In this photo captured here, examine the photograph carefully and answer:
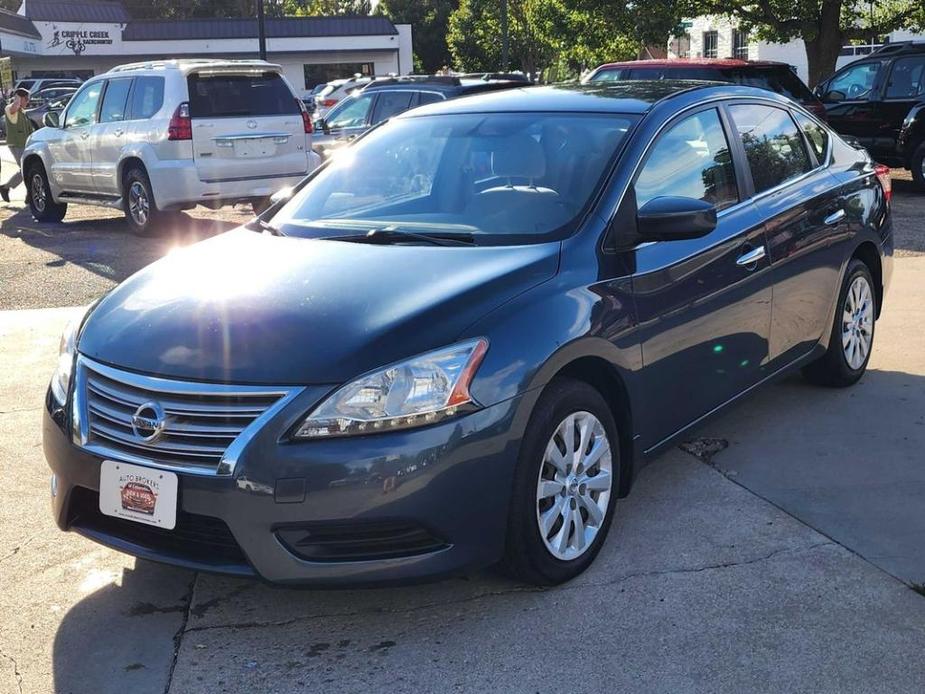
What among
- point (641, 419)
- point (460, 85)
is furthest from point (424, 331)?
point (460, 85)

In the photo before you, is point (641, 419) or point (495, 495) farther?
point (641, 419)

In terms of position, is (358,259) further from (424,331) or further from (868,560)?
(868,560)

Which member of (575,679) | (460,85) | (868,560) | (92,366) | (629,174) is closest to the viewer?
(575,679)

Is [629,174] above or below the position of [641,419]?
above

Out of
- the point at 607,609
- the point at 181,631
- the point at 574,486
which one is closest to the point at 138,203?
the point at 181,631

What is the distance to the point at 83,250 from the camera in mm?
11266

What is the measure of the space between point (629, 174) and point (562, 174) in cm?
27

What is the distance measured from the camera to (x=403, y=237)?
4133mm

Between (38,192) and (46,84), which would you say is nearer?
(38,192)

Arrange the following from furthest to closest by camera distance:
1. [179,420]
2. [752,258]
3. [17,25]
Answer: [17,25]
[752,258]
[179,420]

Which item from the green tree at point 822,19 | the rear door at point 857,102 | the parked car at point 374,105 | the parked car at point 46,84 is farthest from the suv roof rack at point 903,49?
the parked car at point 46,84

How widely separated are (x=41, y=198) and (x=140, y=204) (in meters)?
2.71

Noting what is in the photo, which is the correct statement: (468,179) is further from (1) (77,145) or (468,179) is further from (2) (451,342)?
(1) (77,145)

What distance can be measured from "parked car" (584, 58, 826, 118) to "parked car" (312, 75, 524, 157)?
2.04 meters
